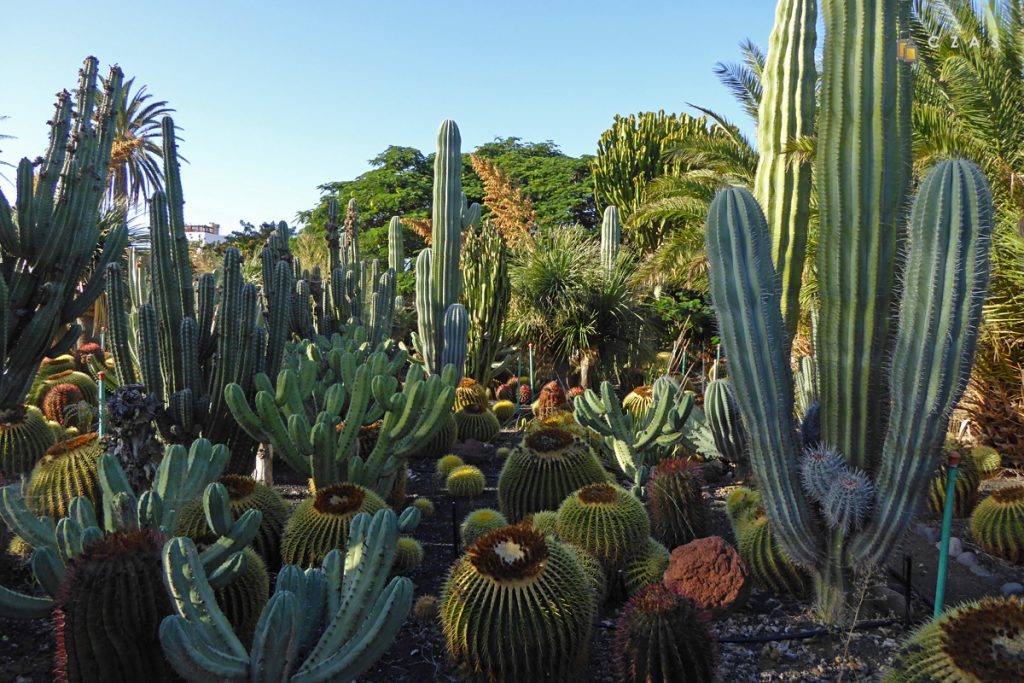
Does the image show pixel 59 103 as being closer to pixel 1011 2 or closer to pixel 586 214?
pixel 1011 2

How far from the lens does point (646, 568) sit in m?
4.09

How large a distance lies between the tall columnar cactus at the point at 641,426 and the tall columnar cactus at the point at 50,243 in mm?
4706

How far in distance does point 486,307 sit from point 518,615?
8.43m

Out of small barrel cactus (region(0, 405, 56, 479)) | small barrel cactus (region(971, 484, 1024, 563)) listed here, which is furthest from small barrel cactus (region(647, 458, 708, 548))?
small barrel cactus (region(0, 405, 56, 479))

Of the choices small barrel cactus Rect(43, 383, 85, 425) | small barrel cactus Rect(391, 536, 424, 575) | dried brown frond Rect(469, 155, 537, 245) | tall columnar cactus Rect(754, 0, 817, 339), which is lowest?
small barrel cactus Rect(391, 536, 424, 575)

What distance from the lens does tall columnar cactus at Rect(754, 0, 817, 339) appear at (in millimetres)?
6109

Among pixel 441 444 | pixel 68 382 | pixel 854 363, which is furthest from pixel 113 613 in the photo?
pixel 68 382

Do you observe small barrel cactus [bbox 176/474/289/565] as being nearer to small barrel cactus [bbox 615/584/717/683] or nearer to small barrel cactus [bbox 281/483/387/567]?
small barrel cactus [bbox 281/483/387/567]

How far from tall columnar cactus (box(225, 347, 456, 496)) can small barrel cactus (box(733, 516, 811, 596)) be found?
2.18 meters

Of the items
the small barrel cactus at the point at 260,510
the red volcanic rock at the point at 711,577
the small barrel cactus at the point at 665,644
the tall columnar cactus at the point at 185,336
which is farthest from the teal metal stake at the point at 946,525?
the tall columnar cactus at the point at 185,336

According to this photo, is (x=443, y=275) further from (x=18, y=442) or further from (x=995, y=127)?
(x=995, y=127)

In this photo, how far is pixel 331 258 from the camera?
9516mm

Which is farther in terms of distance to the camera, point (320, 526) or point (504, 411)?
point (504, 411)

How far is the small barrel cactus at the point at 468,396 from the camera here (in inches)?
353
